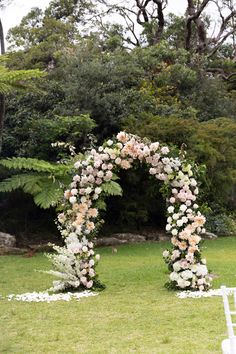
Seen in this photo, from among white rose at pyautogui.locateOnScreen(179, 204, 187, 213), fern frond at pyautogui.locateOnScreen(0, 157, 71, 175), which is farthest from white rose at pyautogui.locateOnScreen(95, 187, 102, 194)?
fern frond at pyautogui.locateOnScreen(0, 157, 71, 175)

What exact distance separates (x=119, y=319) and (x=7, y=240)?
7902mm


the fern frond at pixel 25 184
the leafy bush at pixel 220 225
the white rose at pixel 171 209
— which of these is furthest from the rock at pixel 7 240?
the white rose at pixel 171 209

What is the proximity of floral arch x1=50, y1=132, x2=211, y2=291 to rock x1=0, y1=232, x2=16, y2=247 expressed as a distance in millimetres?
5472

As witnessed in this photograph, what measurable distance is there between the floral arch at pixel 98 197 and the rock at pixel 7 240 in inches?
215

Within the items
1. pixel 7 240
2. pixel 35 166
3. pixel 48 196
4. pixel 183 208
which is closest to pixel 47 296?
pixel 183 208

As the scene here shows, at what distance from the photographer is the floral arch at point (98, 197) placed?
823 cm

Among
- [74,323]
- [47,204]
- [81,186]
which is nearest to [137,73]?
[47,204]

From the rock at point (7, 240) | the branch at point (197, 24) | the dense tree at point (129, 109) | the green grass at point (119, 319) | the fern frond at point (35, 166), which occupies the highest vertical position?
the branch at point (197, 24)

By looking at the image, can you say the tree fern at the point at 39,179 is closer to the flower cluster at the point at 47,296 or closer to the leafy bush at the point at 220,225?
the flower cluster at the point at 47,296

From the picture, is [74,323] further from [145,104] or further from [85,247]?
[145,104]

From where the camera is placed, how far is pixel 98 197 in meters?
8.59

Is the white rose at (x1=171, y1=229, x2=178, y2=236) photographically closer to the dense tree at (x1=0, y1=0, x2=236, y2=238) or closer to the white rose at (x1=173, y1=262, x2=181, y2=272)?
the white rose at (x1=173, y1=262, x2=181, y2=272)

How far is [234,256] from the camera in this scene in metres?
11.6

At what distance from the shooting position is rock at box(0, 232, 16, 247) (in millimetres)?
13680
